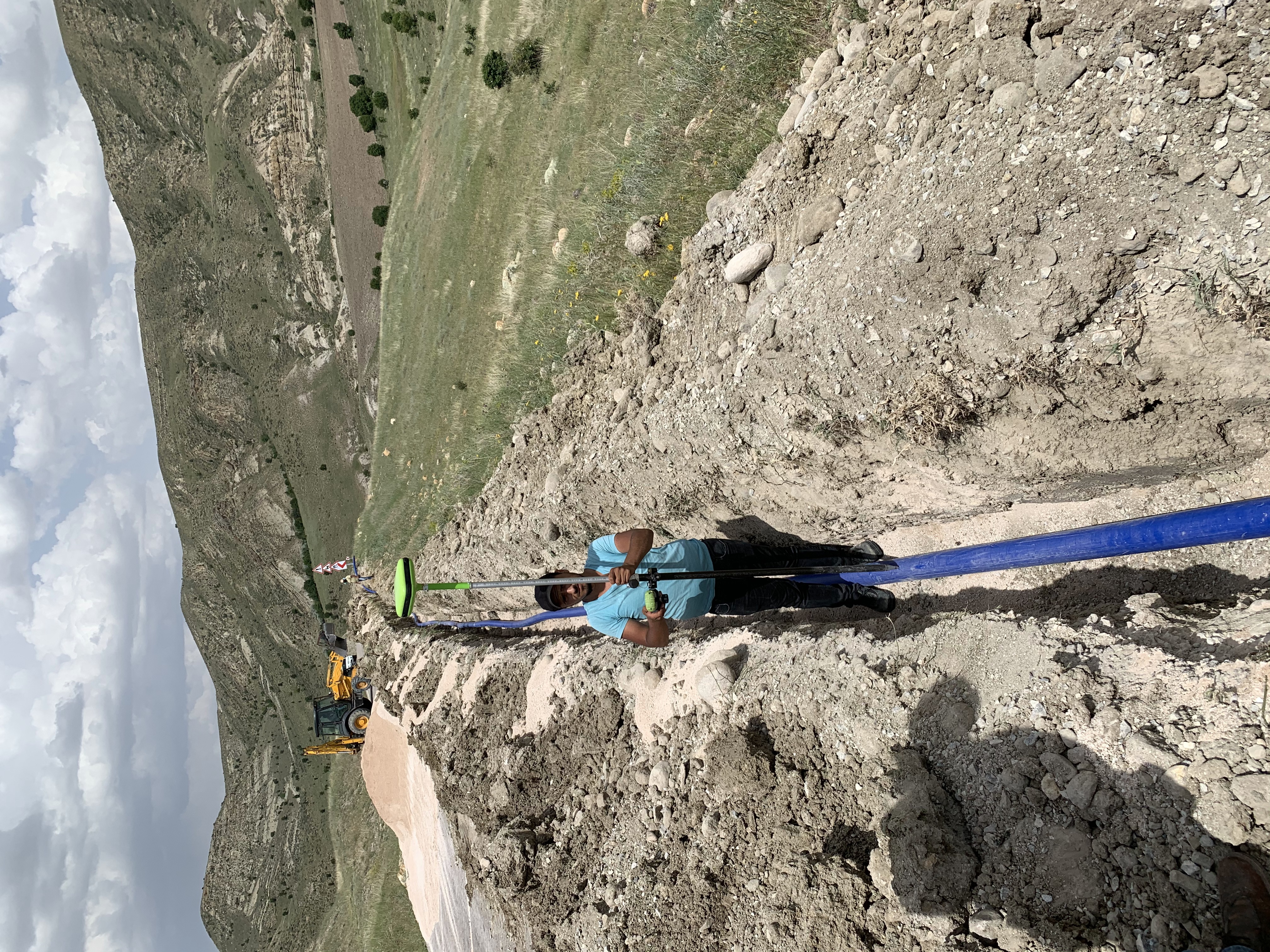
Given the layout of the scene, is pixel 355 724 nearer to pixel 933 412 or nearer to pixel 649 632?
pixel 649 632

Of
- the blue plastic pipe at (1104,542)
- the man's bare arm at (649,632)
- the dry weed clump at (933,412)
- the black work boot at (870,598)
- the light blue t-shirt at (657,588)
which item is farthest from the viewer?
the black work boot at (870,598)

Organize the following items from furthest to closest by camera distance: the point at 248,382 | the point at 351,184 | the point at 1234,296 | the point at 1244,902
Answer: the point at 248,382, the point at 351,184, the point at 1234,296, the point at 1244,902

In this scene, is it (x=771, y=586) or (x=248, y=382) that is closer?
(x=771, y=586)

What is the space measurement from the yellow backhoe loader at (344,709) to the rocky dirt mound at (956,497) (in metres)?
12.1

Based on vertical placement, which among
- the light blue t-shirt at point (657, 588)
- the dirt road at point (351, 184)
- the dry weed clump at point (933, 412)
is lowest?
the light blue t-shirt at point (657, 588)

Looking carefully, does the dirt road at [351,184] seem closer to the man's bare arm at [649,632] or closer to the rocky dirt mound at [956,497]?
the rocky dirt mound at [956,497]

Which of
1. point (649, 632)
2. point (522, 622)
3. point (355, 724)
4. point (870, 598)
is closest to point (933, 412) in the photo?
point (870, 598)

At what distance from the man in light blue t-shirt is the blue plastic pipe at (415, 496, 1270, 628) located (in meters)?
0.30

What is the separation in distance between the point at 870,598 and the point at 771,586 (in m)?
1.01

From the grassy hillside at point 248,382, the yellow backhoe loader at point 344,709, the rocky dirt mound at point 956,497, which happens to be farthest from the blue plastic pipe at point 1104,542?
the grassy hillside at point 248,382

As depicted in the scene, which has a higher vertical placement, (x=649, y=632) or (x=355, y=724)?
(x=649, y=632)

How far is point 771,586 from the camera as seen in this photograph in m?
6.88

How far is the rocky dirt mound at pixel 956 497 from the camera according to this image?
3602 mm

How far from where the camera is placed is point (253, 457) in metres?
47.7
